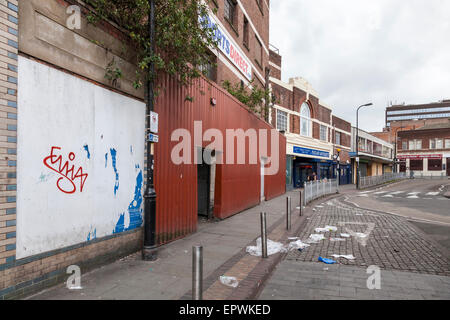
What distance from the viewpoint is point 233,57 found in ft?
44.7

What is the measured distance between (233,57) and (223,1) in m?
2.44

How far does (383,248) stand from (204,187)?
5798mm

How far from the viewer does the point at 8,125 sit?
346 cm

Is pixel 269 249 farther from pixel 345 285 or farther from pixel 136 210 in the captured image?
pixel 136 210

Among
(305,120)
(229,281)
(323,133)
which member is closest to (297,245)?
(229,281)

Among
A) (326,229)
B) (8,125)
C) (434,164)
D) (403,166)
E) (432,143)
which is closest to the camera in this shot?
(8,125)

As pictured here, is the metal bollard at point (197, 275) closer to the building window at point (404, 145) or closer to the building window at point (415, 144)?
the building window at point (415, 144)

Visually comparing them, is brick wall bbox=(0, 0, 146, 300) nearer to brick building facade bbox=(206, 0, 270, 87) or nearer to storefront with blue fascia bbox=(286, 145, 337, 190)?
brick building facade bbox=(206, 0, 270, 87)

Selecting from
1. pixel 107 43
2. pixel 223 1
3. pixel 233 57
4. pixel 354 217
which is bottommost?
pixel 354 217

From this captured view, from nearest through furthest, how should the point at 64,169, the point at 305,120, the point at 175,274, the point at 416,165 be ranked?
the point at 64,169 → the point at 175,274 → the point at 305,120 → the point at 416,165

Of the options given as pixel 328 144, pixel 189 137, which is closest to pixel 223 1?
pixel 189 137

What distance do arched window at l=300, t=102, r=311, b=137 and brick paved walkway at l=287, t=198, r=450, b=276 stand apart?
19.4m
